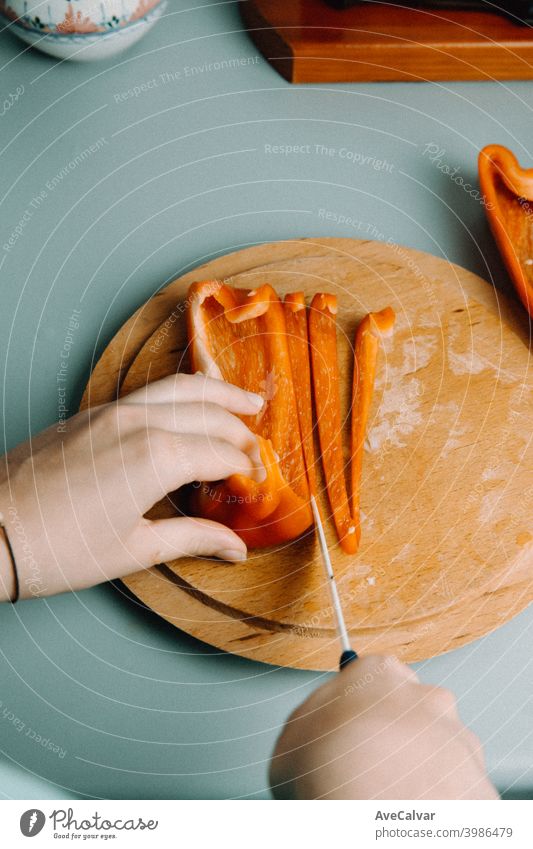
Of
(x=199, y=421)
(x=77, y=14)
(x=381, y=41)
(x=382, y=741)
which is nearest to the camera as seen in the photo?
(x=382, y=741)

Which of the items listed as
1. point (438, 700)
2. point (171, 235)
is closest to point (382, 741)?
point (438, 700)

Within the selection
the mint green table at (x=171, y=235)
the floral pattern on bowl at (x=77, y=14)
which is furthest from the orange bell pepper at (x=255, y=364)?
the floral pattern on bowl at (x=77, y=14)

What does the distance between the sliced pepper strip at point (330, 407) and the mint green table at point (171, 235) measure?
0.15 metres

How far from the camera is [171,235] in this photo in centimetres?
96

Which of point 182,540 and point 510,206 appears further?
point 510,206

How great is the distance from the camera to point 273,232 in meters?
0.96

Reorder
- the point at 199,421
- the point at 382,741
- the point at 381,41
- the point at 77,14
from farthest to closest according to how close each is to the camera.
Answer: the point at 381,41
the point at 77,14
the point at 199,421
the point at 382,741

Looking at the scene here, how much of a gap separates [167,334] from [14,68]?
460 mm

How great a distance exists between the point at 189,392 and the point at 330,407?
15 centimetres

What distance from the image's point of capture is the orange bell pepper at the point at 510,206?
0.90m

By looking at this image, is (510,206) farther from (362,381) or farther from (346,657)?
(346,657)
